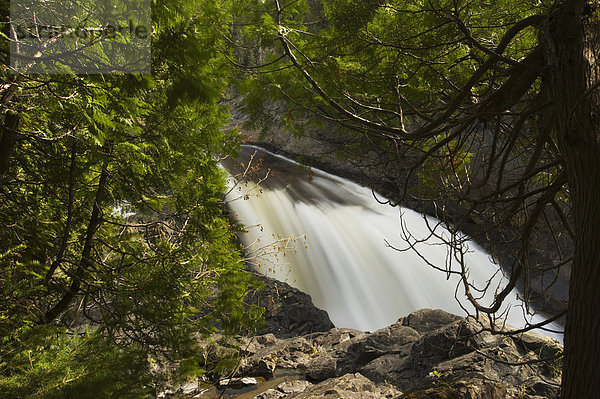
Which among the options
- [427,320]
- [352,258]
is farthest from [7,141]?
[352,258]

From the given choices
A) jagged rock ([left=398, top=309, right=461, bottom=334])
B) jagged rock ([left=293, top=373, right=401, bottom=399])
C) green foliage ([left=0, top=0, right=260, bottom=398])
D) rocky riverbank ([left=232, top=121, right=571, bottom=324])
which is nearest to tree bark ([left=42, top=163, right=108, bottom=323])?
green foliage ([left=0, top=0, right=260, bottom=398])

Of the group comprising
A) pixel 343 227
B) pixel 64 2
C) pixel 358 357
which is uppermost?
pixel 343 227

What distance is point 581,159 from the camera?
197 centimetres

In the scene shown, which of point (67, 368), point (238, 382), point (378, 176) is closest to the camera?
point (67, 368)

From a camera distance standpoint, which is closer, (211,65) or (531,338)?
(211,65)

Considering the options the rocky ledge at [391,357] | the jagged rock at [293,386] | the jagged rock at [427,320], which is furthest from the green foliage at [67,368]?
the jagged rock at [427,320]

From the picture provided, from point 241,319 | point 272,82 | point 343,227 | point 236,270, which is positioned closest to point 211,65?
point 272,82

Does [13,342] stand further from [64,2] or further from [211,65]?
[211,65]

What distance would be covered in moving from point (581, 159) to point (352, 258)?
10471 mm

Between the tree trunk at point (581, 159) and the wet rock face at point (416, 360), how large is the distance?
1.99 meters

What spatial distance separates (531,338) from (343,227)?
6.96 metres

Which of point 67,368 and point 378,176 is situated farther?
point 378,176

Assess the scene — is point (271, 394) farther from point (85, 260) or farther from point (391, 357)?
point (85, 260)

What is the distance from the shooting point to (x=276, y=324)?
958cm
